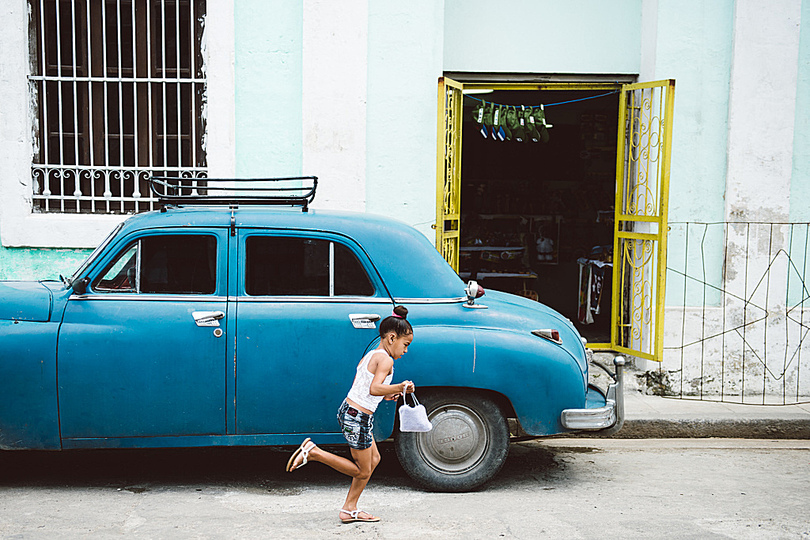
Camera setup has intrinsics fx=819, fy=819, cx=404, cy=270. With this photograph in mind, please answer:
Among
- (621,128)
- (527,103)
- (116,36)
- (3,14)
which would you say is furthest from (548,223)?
(3,14)

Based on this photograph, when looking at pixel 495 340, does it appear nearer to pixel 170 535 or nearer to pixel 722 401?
pixel 170 535

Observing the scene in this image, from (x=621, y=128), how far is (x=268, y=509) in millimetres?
5350

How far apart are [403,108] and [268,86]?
1335 millimetres

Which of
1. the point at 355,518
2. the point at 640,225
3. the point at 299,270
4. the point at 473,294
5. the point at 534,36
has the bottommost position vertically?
the point at 355,518

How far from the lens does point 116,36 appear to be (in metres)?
8.07

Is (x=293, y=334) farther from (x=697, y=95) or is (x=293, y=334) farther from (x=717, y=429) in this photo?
(x=697, y=95)

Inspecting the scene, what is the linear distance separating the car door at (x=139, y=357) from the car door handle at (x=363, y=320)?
782mm

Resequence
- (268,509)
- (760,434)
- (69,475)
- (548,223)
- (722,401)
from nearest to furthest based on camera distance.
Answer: (268,509) → (69,475) → (760,434) → (722,401) → (548,223)

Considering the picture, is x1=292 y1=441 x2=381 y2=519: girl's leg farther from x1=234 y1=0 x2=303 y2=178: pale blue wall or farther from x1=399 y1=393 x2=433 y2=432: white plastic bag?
x1=234 y1=0 x2=303 y2=178: pale blue wall

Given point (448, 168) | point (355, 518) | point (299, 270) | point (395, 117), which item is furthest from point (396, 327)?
point (395, 117)

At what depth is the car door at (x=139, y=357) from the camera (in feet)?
16.2

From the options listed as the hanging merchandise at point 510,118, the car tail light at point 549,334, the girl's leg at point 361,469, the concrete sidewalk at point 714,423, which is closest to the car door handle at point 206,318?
the girl's leg at point 361,469

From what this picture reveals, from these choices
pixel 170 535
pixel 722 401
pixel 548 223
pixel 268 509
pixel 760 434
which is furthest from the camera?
pixel 548 223

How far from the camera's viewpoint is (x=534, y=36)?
27.3 feet
